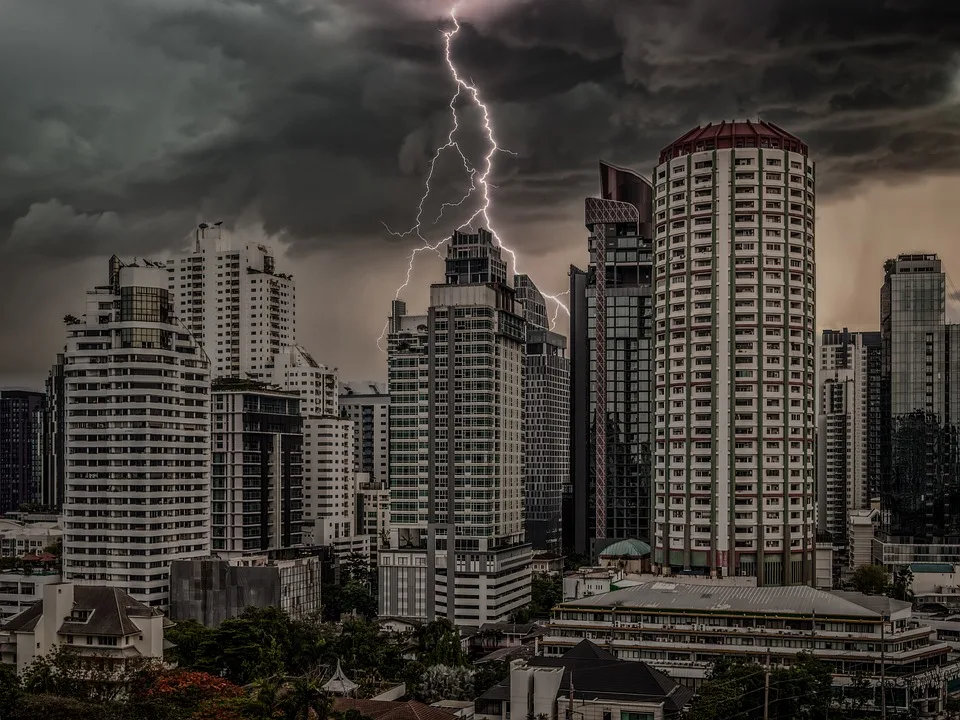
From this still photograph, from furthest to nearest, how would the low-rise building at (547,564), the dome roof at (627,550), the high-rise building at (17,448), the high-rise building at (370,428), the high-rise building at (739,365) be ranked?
the high-rise building at (17,448), the high-rise building at (370,428), the low-rise building at (547,564), the dome roof at (627,550), the high-rise building at (739,365)

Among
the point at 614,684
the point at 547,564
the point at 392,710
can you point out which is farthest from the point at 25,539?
the point at 614,684

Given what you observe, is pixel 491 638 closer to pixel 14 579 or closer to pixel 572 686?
pixel 14 579

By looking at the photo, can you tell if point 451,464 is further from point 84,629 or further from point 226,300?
point 226,300

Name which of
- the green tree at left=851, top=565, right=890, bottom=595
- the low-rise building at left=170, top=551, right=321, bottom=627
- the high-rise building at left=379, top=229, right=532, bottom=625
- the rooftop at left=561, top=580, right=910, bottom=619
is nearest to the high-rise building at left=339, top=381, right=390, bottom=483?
the high-rise building at left=379, top=229, right=532, bottom=625

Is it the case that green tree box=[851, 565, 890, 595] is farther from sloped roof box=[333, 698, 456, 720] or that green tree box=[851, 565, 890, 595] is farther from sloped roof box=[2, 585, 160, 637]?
sloped roof box=[2, 585, 160, 637]

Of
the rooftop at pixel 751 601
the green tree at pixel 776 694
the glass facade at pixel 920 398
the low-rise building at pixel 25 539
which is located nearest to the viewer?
the green tree at pixel 776 694

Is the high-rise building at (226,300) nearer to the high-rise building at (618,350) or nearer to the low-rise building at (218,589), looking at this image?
the high-rise building at (618,350)

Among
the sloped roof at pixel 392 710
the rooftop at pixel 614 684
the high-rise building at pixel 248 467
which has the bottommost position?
the sloped roof at pixel 392 710

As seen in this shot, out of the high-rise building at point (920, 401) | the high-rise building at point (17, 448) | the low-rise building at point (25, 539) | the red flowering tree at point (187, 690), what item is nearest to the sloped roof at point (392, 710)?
the red flowering tree at point (187, 690)
